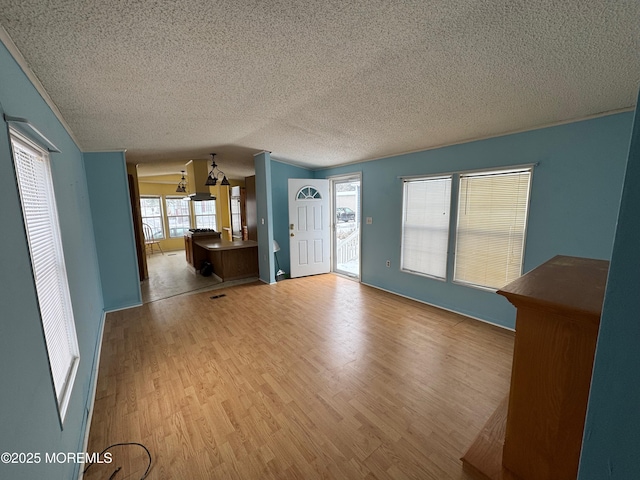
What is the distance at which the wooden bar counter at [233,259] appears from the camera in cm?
486

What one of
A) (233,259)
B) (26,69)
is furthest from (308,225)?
(26,69)

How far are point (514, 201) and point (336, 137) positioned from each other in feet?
7.23

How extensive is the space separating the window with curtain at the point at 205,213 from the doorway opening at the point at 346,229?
4510 millimetres

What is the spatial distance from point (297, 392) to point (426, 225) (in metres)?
2.75

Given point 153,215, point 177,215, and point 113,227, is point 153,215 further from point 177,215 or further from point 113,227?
point 113,227

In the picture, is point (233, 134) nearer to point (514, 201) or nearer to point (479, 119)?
point (479, 119)

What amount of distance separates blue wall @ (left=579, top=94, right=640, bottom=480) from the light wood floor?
4.08 feet

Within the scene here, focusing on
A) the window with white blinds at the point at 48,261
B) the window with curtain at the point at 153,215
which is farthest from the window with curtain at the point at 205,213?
the window with white blinds at the point at 48,261

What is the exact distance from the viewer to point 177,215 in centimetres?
841

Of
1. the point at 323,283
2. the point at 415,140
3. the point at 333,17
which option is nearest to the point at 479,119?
the point at 415,140

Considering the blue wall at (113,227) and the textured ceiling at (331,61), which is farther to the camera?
the blue wall at (113,227)

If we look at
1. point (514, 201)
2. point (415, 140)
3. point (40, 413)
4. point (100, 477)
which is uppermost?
point (415, 140)

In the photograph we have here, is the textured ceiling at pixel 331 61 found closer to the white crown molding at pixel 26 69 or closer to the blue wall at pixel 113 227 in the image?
the white crown molding at pixel 26 69

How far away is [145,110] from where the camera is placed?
2.21 metres
